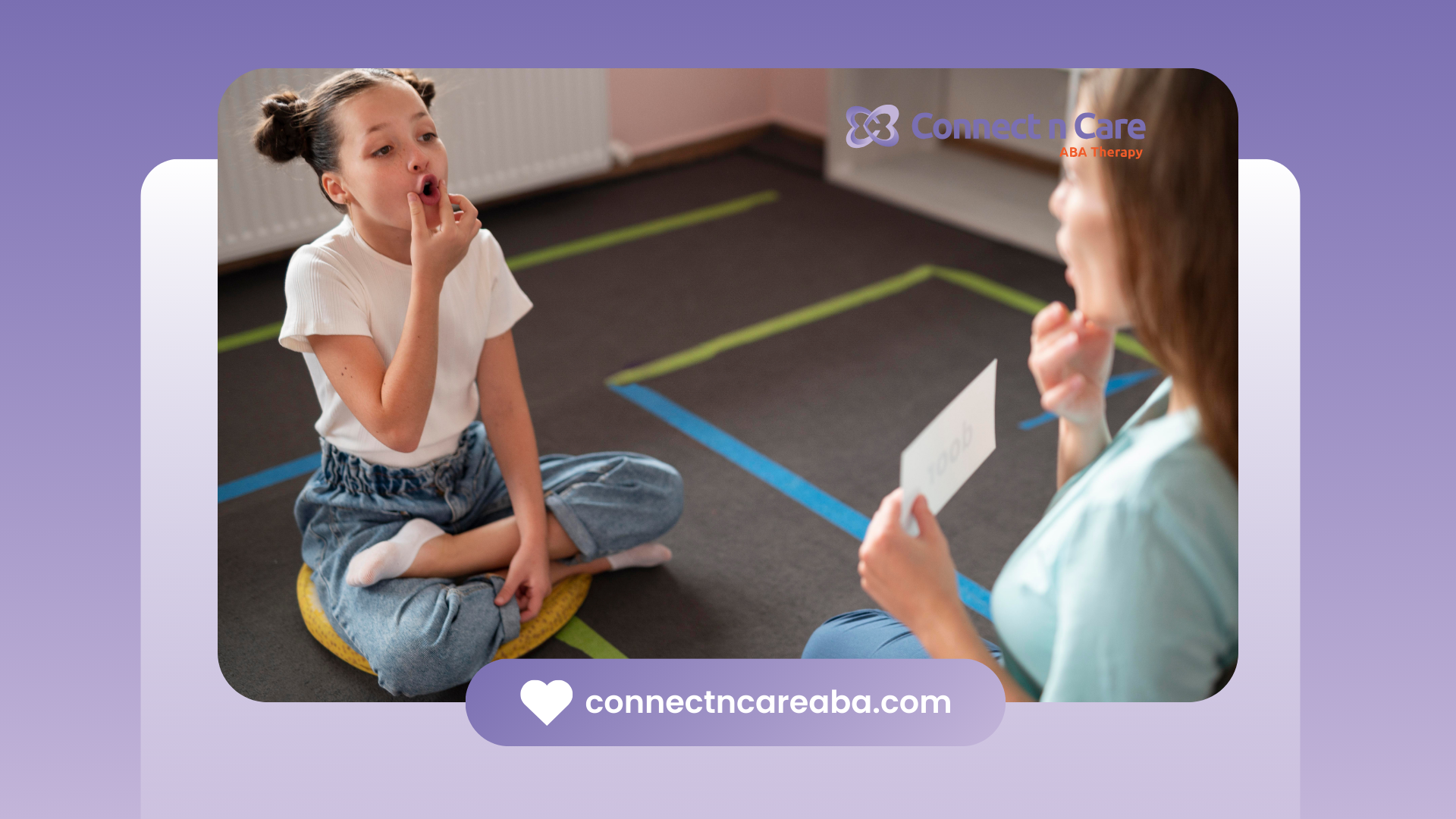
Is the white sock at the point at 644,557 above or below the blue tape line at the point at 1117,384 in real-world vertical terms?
below

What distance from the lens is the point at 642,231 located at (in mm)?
1877

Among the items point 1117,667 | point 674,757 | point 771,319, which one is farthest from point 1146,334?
point 771,319

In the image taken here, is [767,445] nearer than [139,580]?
No

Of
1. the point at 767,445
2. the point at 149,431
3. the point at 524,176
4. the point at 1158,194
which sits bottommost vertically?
the point at 767,445

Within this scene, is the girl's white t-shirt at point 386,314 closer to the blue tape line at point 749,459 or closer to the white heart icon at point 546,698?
the white heart icon at point 546,698

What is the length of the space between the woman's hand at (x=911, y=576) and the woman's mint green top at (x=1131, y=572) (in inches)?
1.9

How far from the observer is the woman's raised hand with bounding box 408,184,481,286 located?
99 centimetres

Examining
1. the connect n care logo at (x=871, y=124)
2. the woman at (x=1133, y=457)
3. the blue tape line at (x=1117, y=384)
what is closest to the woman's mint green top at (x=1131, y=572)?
the woman at (x=1133, y=457)

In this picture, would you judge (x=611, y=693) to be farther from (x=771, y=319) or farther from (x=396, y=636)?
(x=771, y=319)

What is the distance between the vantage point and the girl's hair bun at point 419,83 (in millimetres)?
972

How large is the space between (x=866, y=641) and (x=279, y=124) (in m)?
0.63

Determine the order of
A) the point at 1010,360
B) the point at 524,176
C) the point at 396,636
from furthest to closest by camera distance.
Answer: the point at 1010,360
the point at 524,176
the point at 396,636

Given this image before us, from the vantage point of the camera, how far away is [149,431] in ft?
3.28

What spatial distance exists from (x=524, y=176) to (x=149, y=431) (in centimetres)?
46
